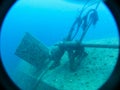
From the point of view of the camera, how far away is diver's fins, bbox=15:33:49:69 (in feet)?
5.54

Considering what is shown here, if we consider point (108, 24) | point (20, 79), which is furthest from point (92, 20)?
point (108, 24)

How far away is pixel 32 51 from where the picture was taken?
1.89m

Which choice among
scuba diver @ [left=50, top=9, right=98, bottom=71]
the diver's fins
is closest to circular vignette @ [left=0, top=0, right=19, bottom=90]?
the diver's fins

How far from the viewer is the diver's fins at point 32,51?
1688 millimetres

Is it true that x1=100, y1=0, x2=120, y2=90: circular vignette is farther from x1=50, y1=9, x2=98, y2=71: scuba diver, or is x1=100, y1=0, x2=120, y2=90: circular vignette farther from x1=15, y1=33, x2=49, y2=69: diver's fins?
x1=15, y1=33, x2=49, y2=69: diver's fins

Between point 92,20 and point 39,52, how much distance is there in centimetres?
46

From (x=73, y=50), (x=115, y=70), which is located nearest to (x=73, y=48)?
(x=73, y=50)

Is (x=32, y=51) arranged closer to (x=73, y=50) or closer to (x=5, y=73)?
(x=73, y=50)

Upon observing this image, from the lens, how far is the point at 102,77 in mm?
1954

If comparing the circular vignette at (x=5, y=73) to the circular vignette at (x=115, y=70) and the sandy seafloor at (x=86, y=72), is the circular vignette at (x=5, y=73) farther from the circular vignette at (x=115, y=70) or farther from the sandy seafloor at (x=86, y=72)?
the sandy seafloor at (x=86, y=72)

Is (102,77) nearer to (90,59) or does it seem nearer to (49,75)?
(90,59)

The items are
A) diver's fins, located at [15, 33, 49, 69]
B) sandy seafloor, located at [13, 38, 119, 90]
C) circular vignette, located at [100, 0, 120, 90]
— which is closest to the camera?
circular vignette, located at [100, 0, 120, 90]

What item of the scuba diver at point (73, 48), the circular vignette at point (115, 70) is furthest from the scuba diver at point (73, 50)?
the circular vignette at point (115, 70)

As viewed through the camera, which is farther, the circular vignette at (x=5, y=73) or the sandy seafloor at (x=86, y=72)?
the sandy seafloor at (x=86, y=72)
